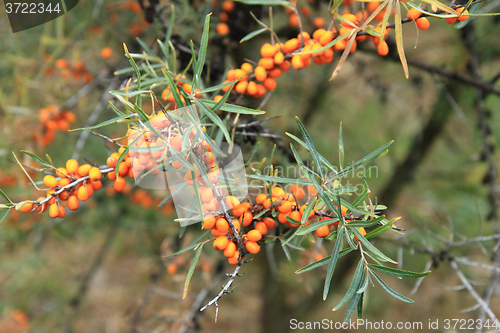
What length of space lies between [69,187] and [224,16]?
603mm

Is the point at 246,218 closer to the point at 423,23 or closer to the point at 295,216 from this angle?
the point at 295,216

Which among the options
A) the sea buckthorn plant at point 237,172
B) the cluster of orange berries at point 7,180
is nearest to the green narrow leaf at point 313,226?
the sea buckthorn plant at point 237,172

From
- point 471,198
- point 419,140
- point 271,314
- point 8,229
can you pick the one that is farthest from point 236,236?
point 471,198

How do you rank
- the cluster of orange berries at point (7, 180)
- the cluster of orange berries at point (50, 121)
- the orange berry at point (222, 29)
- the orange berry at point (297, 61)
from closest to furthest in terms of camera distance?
the orange berry at point (297, 61), the orange berry at point (222, 29), the cluster of orange berries at point (50, 121), the cluster of orange berries at point (7, 180)

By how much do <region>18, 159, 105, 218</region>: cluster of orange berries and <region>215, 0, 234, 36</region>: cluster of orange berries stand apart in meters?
0.50

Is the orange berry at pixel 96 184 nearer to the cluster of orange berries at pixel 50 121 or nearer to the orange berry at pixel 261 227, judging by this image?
the orange berry at pixel 261 227

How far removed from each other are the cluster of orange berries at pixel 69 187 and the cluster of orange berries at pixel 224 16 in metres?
0.50

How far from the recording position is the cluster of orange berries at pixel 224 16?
0.78 metres

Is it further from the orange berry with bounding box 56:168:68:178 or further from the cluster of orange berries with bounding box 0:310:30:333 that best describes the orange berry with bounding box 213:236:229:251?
the cluster of orange berries with bounding box 0:310:30:333

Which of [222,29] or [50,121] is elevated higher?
[222,29]

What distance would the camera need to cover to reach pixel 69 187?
0.48 m

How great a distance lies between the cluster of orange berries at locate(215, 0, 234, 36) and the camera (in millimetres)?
780

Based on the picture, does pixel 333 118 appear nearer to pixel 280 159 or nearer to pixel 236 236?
pixel 280 159

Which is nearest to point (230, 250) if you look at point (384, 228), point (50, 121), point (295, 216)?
point (295, 216)
